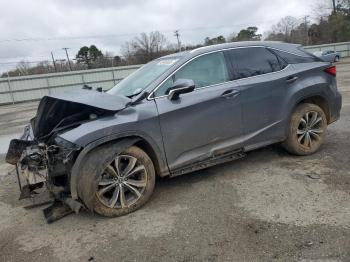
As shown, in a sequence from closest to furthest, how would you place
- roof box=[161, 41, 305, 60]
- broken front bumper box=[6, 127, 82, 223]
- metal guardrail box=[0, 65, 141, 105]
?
broken front bumper box=[6, 127, 82, 223], roof box=[161, 41, 305, 60], metal guardrail box=[0, 65, 141, 105]

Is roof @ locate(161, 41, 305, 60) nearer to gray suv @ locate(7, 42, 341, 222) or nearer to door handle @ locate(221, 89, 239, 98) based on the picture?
gray suv @ locate(7, 42, 341, 222)

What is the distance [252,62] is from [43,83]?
24888 mm

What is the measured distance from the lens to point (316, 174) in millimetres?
4613

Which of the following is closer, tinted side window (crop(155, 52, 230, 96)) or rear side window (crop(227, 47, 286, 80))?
tinted side window (crop(155, 52, 230, 96))

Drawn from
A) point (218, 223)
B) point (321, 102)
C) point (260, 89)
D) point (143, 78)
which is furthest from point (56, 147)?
point (321, 102)

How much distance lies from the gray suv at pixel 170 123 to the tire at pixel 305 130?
0.02 meters

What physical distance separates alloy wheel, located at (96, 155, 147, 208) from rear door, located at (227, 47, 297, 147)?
5.27ft

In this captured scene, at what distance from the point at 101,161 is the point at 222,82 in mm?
1899

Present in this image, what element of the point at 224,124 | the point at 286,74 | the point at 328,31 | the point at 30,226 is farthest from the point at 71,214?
the point at 328,31

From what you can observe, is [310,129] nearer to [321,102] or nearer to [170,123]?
[321,102]

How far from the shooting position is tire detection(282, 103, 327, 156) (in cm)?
517

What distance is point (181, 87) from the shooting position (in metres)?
4.10

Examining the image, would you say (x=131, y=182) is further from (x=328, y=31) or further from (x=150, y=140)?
(x=328, y=31)

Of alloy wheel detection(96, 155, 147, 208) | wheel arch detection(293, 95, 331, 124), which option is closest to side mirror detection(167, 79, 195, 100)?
alloy wheel detection(96, 155, 147, 208)
